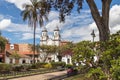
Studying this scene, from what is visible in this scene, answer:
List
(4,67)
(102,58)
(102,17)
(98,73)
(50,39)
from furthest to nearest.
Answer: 1. (50,39)
2. (4,67)
3. (102,17)
4. (102,58)
5. (98,73)

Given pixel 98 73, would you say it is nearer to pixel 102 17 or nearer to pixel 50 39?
pixel 102 17

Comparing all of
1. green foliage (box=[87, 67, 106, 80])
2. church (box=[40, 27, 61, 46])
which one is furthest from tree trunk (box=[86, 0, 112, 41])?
church (box=[40, 27, 61, 46])

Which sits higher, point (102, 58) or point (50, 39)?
point (50, 39)

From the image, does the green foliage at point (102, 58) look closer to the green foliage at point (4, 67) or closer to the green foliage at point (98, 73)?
the green foliage at point (98, 73)

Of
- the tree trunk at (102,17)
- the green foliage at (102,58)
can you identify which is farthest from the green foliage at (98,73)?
the tree trunk at (102,17)

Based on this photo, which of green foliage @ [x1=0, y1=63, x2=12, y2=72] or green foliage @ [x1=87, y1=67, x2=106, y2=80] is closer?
green foliage @ [x1=87, y1=67, x2=106, y2=80]

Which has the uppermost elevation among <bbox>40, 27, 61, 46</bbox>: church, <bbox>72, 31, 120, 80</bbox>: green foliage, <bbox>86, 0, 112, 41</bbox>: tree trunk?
<bbox>40, 27, 61, 46</bbox>: church

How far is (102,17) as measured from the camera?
1262 centimetres

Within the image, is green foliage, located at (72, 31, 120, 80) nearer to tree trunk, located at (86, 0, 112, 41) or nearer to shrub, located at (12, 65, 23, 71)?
tree trunk, located at (86, 0, 112, 41)

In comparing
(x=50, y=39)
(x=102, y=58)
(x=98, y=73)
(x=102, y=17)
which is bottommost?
(x=98, y=73)

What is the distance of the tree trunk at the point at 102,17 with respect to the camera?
40.6ft

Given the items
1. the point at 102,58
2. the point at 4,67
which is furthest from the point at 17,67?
the point at 102,58

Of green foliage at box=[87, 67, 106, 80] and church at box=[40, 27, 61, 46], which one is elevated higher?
church at box=[40, 27, 61, 46]

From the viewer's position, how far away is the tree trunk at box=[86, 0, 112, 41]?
12373 mm
